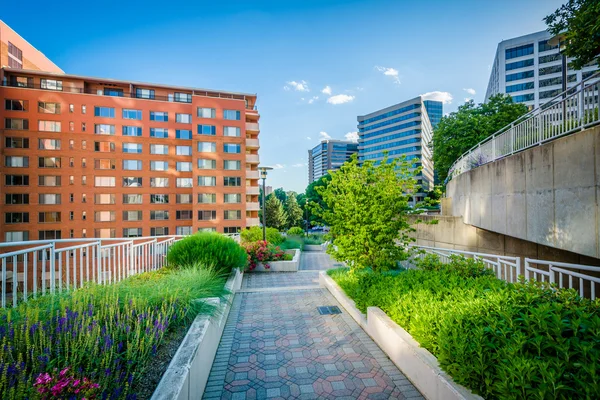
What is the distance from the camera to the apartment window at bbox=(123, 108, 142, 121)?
4231 centimetres

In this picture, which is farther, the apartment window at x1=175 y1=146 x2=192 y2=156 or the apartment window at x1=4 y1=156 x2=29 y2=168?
the apartment window at x1=175 y1=146 x2=192 y2=156

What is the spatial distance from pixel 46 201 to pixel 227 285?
4649cm

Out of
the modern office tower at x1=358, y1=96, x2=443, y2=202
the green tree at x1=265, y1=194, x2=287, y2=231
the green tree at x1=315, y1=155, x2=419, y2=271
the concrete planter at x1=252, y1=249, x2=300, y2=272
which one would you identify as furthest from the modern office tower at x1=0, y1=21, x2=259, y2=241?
the modern office tower at x1=358, y1=96, x2=443, y2=202

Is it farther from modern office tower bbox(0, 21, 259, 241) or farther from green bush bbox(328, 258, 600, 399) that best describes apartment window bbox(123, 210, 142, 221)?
green bush bbox(328, 258, 600, 399)

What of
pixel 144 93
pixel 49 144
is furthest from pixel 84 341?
pixel 144 93

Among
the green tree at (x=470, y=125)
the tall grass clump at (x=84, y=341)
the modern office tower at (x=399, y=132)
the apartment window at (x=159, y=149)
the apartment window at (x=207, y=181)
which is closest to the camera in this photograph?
the tall grass clump at (x=84, y=341)

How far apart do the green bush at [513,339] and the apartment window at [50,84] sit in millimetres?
55388

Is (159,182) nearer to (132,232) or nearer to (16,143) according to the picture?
(132,232)

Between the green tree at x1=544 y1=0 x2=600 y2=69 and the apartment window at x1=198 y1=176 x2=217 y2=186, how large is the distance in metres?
40.2

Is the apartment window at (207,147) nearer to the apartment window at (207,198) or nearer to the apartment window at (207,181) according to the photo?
the apartment window at (207,181)

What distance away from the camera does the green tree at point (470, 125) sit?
74.5 feet

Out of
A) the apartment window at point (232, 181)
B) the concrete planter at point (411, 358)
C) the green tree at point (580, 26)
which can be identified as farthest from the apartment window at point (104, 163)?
the green tree at point (580, 26)

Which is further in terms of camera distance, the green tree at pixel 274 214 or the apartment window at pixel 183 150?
the green tree at pixel 274 214

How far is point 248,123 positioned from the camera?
4659cm
